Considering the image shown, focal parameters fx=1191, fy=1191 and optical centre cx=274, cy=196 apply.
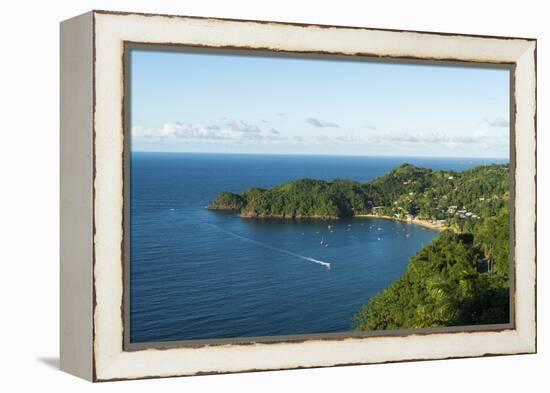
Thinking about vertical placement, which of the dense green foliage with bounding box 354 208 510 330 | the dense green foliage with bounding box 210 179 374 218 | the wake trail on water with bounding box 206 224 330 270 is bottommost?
the dense green foliage with bounding box 354 208 510 330

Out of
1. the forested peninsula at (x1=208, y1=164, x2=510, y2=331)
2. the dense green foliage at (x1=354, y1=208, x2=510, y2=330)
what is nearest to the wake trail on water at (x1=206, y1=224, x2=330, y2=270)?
the forested peninsula at (x1=208, y1=164, x2=510, y2=331)

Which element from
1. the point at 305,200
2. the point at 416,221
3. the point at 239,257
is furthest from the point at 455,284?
the point at 239,257

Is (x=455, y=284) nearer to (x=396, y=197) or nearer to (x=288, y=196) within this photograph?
(x=396, y=197)

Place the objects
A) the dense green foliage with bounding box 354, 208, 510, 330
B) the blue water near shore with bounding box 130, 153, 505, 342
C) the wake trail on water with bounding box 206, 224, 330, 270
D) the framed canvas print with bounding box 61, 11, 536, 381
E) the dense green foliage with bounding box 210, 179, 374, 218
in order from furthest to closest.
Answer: the dense green foliage with bounding box 354, 208, 510, 330 → the dense green foliage with bounding box 210, 179, 374, 218 → the wake trail on water with bounding box 206, 224, 330, 270 → the blue water near shore with bounding box 130, 153, 505, 342 → the framed canvas print with bounding box 61, 11, 536, 381

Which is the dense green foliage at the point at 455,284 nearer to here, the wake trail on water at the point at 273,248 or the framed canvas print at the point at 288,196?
the framed canvas print at the point at 288,196

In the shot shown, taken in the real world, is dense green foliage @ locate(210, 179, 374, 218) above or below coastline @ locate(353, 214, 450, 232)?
above

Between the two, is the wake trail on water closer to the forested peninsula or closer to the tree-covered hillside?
the tree-covered hillside

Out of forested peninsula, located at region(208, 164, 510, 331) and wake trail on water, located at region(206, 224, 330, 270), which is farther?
forested peninsula, located at region(208, 164, 510, 331)

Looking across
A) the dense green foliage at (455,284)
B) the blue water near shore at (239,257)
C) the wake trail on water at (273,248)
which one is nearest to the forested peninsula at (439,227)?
the dense green foliage at (455,284)
